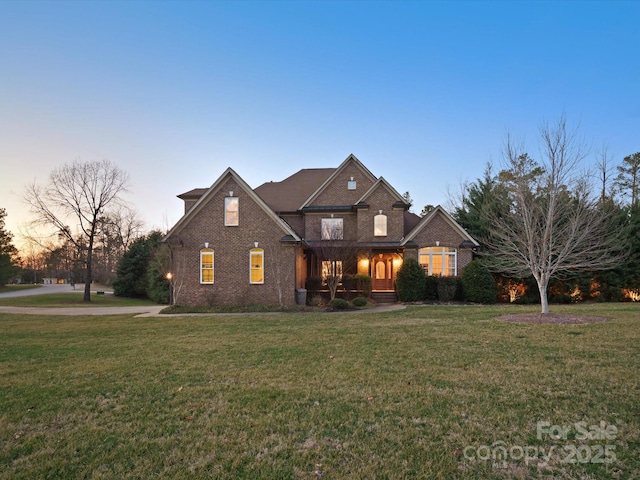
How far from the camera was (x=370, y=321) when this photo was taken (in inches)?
504

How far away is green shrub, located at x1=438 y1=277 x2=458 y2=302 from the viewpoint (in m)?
20.2

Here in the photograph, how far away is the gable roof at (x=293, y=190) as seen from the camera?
25.2m

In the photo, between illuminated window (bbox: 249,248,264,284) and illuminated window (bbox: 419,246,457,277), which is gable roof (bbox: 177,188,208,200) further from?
illuminated window (bbox: 419,246,457,277)

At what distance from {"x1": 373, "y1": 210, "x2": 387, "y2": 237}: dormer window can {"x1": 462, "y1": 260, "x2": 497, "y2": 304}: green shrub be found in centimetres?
582

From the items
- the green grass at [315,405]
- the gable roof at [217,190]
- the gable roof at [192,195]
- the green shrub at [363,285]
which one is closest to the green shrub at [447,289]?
the green shrub at [363,285]

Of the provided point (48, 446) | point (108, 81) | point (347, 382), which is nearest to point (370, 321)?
point (347, 382)

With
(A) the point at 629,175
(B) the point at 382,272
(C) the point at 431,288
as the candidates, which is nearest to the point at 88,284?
(B) the point at 382,272

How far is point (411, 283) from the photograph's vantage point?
20.1m

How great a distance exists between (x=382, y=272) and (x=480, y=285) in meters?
6.54

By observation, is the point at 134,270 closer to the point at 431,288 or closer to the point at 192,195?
the point at 192,195

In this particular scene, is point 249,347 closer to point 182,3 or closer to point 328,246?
point 328,246

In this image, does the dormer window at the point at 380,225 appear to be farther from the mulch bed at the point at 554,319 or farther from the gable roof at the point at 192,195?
the gable roof at the point at 192,195

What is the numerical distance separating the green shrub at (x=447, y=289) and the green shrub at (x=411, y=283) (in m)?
1.03

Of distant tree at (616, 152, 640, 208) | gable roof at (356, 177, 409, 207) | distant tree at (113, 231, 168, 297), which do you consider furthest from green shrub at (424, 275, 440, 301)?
distant tree at (113, 231, 168, 297)
